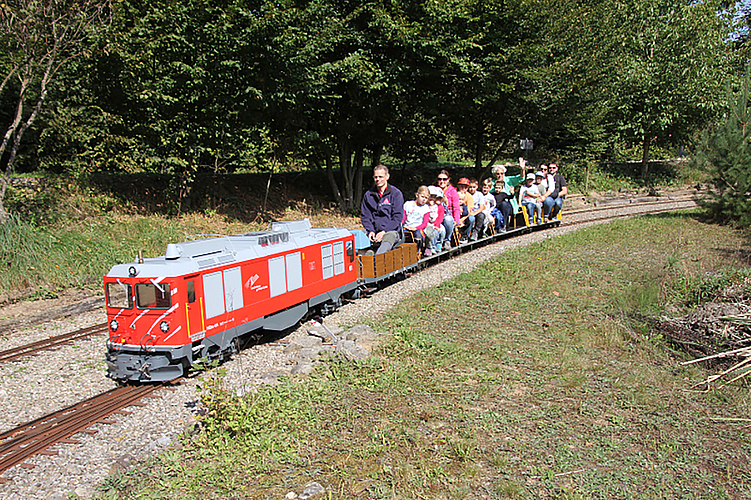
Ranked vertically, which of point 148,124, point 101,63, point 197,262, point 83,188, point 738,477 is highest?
point 101,63

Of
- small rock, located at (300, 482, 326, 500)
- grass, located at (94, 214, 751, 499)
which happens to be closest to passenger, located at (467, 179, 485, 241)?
grass, located at (94, 214, 751, 499)

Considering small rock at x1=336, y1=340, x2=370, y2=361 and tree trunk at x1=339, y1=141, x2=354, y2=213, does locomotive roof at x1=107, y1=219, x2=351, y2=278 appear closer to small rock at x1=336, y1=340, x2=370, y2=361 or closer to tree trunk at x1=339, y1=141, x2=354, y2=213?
small rock at x1=336, y1=340, x2=370, y2=361

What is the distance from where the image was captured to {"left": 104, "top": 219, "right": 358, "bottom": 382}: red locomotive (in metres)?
6.60

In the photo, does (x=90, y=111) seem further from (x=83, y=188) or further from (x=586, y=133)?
(x=586, y=133)

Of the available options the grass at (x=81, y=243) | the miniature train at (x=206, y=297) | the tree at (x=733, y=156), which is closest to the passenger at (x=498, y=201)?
the tree at (x=733, y=156)

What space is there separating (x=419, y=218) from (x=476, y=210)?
3242 millimetres

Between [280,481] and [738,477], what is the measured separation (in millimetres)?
3904

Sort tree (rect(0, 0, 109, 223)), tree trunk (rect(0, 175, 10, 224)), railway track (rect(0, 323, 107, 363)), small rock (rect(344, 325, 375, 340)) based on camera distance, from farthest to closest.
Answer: tree trunk (rect(0, 175, 10, 224)), tree (rect(0, 0, 109, 223)), railway track (rect(0, 323, 107, 363)), small rock (rect(344, 325, 375, 340))

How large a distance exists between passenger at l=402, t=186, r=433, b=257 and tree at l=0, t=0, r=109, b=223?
31.2ft

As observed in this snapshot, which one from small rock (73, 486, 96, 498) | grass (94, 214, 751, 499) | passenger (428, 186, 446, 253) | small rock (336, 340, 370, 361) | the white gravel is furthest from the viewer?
passenger (428, 186, 446, 253)

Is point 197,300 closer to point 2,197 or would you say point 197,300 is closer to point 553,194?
point 2,197

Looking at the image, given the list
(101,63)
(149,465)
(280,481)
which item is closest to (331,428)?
(280,481)

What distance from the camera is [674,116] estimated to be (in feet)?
97.7

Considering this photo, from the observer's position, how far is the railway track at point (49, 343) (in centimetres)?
815
